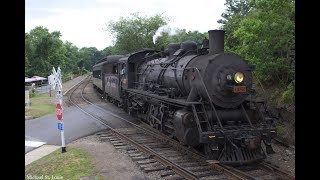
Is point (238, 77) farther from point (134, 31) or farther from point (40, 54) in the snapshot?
point (40, 54)

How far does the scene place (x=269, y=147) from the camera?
927 centimetres

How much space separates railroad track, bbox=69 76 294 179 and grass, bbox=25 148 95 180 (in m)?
1.43

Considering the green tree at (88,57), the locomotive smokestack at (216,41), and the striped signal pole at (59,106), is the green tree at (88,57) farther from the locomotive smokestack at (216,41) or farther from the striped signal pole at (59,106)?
the locomotive smokestack at (216,41)

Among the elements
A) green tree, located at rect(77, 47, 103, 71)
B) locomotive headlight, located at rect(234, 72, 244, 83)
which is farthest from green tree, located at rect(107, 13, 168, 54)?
green tree, located at rect(77, 47, 103, 71)

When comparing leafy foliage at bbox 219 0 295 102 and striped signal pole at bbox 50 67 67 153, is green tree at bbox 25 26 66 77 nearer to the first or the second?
striped signal pole at bbox 50 67 67 153

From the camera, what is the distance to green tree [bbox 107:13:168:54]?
47338mm

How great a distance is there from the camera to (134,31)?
4838cm

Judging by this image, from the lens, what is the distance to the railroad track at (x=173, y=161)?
320 inches

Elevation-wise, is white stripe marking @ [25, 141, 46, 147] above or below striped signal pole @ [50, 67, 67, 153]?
below

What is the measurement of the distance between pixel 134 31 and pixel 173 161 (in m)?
40.7

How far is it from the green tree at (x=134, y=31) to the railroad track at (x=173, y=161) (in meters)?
34.8

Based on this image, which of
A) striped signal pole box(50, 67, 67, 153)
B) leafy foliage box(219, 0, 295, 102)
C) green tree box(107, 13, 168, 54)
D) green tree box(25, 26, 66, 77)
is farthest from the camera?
green tree box(25, 26, 66, 77)

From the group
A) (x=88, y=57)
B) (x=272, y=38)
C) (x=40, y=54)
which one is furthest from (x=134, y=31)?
(x=88, y=57)
